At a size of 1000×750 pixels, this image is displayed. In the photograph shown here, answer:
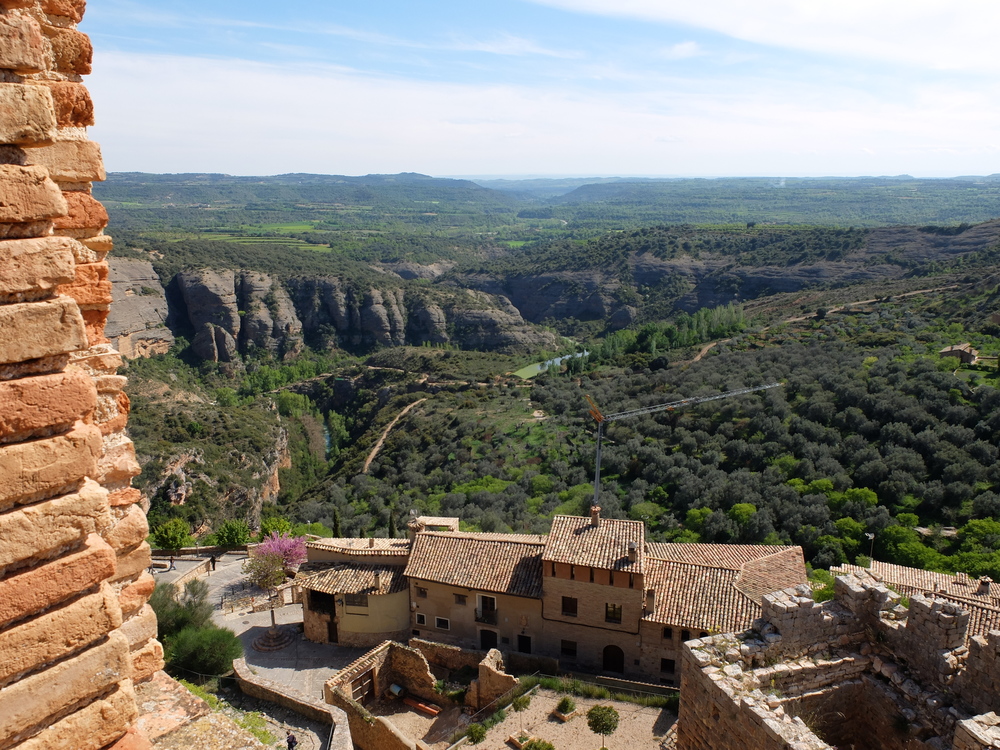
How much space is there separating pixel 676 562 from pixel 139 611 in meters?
17.7

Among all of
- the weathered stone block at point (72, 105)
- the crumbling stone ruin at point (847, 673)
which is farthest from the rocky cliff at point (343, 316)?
the weathered stone block at point (72, 105)

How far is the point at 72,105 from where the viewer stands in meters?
4.97

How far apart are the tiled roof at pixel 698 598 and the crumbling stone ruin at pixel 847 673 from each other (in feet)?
32.8

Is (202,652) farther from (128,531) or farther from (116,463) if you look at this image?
(116,463)

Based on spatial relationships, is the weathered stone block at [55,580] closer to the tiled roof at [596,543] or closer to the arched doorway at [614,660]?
the tiled roof at [596,543]

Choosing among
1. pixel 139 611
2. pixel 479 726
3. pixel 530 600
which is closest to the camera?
pixel 139 611

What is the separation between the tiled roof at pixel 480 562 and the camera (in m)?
21.2

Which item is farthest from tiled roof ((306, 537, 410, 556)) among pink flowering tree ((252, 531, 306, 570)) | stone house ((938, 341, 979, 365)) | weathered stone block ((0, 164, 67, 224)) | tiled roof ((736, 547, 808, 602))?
stone house ((938, 341, 979, 365))

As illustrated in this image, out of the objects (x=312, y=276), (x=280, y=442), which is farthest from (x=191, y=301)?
(x=280, y=442)

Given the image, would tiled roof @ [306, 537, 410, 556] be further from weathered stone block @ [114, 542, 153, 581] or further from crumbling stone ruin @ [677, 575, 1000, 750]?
weathered stone block @ [114, 542, 153, 581]

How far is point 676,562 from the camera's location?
21109 millimetres

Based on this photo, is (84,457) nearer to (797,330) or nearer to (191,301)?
(797,330)

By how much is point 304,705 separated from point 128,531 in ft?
31.7

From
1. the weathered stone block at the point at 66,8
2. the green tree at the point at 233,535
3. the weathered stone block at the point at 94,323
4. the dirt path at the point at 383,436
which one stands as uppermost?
the weathered stone block at the point at 66,8
